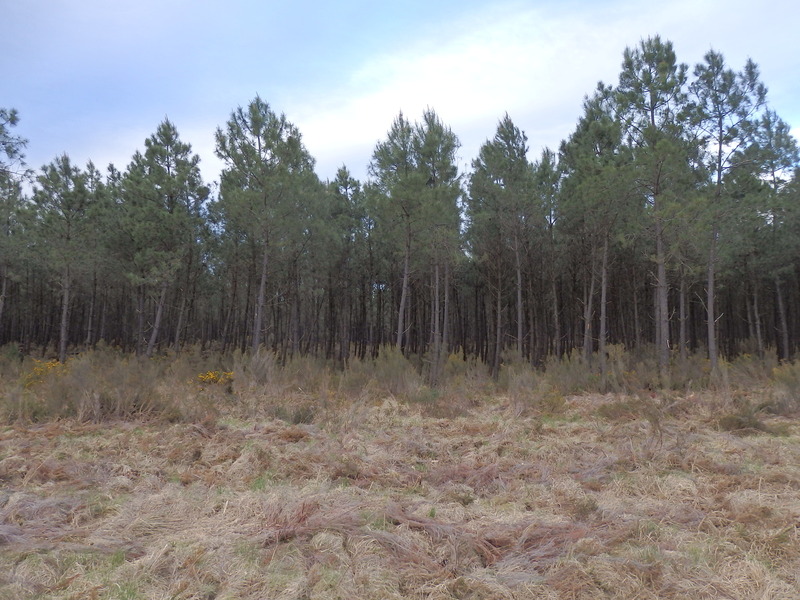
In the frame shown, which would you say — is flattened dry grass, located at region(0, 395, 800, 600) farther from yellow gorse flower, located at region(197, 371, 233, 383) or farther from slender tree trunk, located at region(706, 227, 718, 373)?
slender tree trunk, located at region(706, 227, 718, 373)

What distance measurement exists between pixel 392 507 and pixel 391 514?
0.58 feet

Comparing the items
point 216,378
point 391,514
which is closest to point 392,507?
point 391,514

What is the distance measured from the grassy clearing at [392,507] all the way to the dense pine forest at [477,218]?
784 centimetres

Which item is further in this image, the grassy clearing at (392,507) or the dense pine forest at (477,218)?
the dense pine forest at (477,218)

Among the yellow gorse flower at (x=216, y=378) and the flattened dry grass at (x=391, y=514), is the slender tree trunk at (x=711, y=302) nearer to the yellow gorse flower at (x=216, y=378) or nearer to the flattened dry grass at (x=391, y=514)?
the flattened dry grass at (x=391, y=514)

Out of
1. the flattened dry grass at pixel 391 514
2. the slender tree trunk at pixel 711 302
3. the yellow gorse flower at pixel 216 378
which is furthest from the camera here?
the slender tree trunk at pixel 711 302

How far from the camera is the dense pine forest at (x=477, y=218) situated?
14367 millimetres

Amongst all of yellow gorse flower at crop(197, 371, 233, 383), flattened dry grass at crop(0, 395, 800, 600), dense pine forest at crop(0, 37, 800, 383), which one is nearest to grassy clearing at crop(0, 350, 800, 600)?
flattened dry grass at crop(0, 395, 800, 600)

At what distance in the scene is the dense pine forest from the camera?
566 inches

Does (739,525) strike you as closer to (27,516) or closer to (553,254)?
(27,516)

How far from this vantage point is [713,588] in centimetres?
309

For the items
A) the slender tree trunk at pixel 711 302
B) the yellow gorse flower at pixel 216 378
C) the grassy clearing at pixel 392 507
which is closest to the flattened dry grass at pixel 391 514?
the grassy clearing at pixel 392 507

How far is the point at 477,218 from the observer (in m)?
18.7

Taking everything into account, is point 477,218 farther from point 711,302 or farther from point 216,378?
point 216,378
